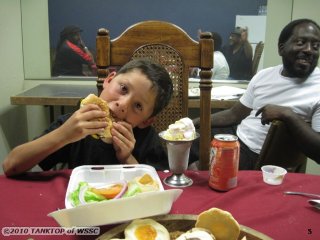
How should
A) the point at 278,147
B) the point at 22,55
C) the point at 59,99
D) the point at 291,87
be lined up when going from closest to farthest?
the point at 278,147
the point at 291,87
the point at 59,99
the point at 22,55

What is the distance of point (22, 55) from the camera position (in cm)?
332

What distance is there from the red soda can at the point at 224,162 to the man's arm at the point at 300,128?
2.25 feet

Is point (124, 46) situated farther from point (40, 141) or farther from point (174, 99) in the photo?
point (40, 141)

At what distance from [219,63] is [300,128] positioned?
1793mm

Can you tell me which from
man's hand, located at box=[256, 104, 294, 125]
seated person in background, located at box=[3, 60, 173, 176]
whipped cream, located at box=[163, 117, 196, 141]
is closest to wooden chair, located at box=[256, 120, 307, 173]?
man's hand, located at box=[256, 104, 294, 125]

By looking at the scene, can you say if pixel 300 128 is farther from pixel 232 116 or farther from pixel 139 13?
pixel 139 13

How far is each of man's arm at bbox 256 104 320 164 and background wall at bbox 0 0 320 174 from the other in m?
1.74

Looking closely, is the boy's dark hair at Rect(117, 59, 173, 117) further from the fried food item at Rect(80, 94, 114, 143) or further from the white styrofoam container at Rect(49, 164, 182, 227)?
the white styrofoam container at Rect(49, 164, 182, 227)

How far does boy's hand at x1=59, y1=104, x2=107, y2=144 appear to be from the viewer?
1025 mm

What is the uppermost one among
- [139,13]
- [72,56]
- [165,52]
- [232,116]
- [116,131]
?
[139,13]

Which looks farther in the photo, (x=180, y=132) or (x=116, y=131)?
(x=116, y=131)

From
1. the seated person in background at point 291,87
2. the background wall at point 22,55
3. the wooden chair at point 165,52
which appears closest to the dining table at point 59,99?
the background wall at point 22,55

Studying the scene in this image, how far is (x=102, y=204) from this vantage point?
2.32ft

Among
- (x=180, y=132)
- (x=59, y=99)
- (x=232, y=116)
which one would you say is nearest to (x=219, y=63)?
(x=232, y=116)
